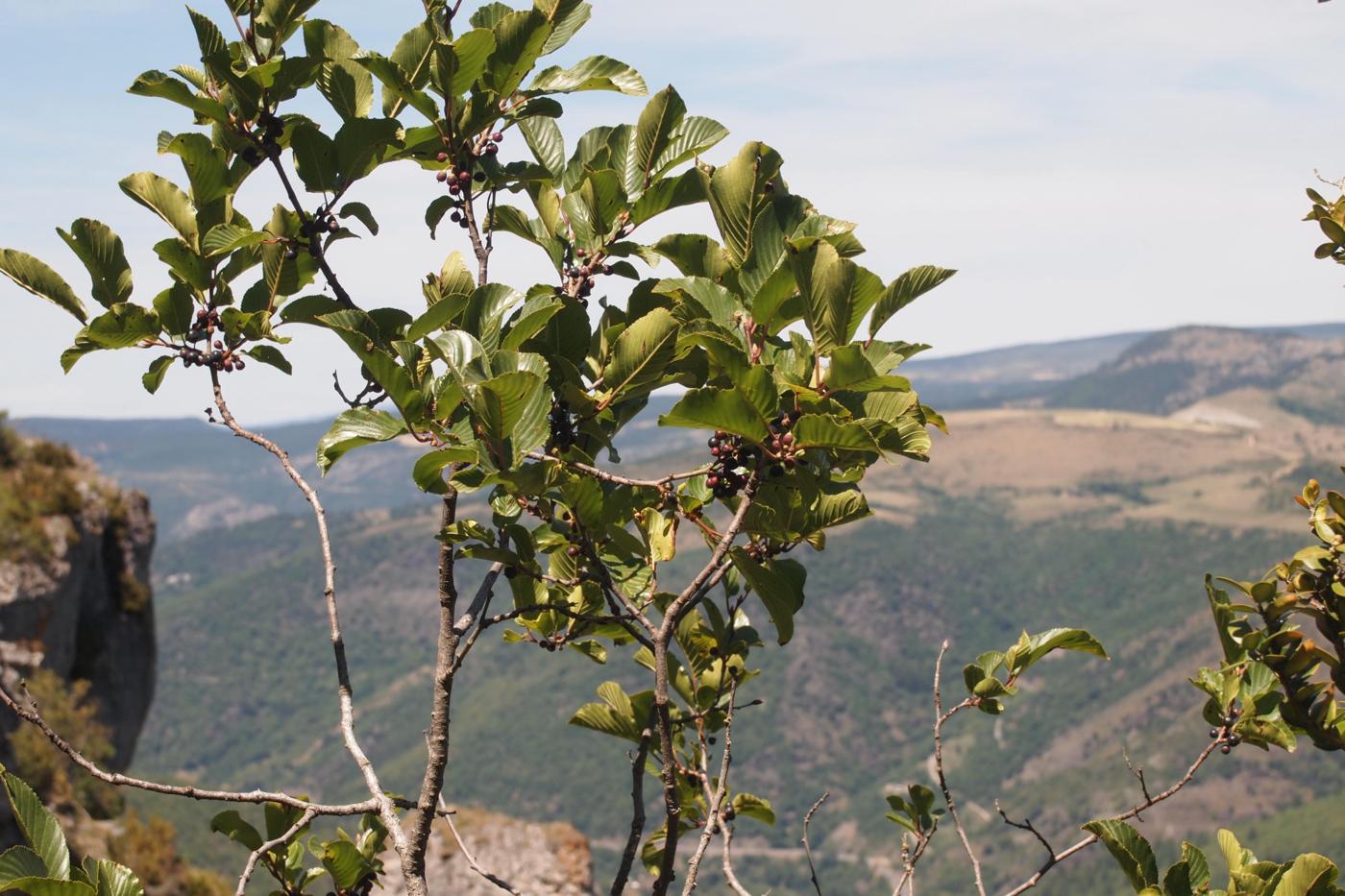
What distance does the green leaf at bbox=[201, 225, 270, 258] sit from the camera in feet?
9.48

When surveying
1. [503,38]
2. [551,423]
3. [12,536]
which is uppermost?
[503,38]

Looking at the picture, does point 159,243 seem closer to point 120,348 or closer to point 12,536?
point 120,348

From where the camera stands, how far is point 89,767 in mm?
2721

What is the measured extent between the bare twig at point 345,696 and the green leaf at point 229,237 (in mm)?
503

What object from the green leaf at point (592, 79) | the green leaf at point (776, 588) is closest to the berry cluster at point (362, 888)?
the green leaf at point (776, 588)

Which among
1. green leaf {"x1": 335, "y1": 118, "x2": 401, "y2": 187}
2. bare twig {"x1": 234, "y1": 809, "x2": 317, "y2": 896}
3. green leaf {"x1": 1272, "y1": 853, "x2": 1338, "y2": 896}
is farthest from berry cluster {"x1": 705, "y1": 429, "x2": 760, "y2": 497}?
green leaf {"x1": 1272, "y1": 853, "x2": 1338, "y2": 896}

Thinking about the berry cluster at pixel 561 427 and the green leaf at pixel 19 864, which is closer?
the green leaf at pixel 19 864

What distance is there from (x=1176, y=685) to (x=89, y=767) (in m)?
215

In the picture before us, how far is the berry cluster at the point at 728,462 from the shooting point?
106 inches

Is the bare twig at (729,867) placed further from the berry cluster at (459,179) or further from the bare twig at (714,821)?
the berry cluster at (459,179)

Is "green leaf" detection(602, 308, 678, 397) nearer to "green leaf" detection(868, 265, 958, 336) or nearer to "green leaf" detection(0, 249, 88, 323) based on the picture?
"green leaf" detection(868, 265, 958, 336)

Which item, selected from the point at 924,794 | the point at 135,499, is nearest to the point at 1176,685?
the point at 135,499

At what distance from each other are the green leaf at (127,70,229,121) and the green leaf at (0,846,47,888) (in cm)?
194

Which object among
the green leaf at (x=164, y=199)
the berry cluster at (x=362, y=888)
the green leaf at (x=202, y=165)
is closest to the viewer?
the green leaf at (x=202, y=165)
